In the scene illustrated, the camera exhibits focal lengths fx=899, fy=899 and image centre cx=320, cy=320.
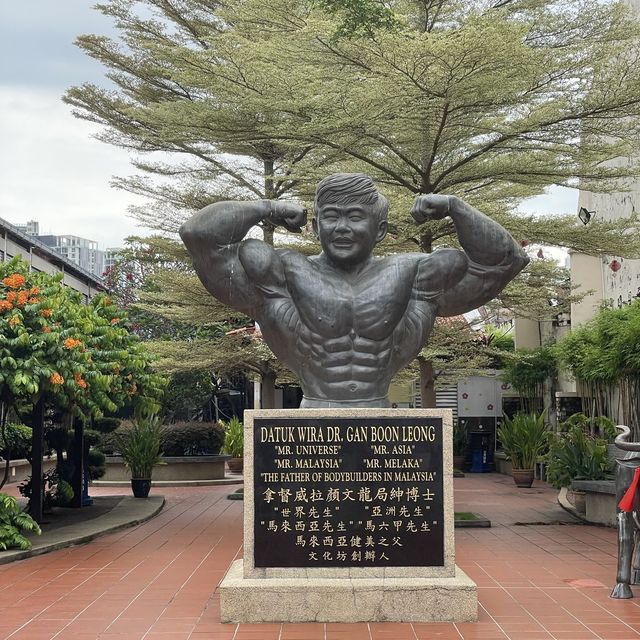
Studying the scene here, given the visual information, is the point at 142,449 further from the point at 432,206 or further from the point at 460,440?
the point at 432,206

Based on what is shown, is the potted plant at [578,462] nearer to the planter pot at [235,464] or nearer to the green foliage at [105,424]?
the green foliage at [105,424]

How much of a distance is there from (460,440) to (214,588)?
1637 centimetres

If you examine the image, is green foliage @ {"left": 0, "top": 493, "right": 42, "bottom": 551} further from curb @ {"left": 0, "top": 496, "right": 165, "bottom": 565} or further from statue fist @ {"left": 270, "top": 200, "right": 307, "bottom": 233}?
statue fist @ {"left": 270, "top": 200, "right": 307, "bottom": 233}

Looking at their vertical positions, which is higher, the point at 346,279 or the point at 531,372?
the point at 531,372

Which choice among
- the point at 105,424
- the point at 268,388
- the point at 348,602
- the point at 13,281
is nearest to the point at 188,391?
the point at 268,388

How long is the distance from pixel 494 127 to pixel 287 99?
2781 millimetres

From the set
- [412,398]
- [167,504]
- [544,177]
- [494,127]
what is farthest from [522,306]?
[412,398]

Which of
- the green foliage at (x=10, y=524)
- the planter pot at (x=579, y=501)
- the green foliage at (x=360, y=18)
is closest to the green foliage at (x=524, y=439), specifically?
the planter pot at (x=579, y=501)

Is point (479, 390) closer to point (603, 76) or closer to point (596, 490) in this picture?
point (596, 490)

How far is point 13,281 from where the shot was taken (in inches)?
363

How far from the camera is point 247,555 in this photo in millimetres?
5570

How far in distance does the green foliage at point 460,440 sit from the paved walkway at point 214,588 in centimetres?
1000

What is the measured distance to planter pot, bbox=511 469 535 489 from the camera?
1820 cm

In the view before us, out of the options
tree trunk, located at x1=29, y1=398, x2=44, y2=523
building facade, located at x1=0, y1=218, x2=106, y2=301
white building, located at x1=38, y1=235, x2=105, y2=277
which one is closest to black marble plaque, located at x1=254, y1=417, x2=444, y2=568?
tree trunk, located at x1=29, y1=398, x2=44, y2=523
